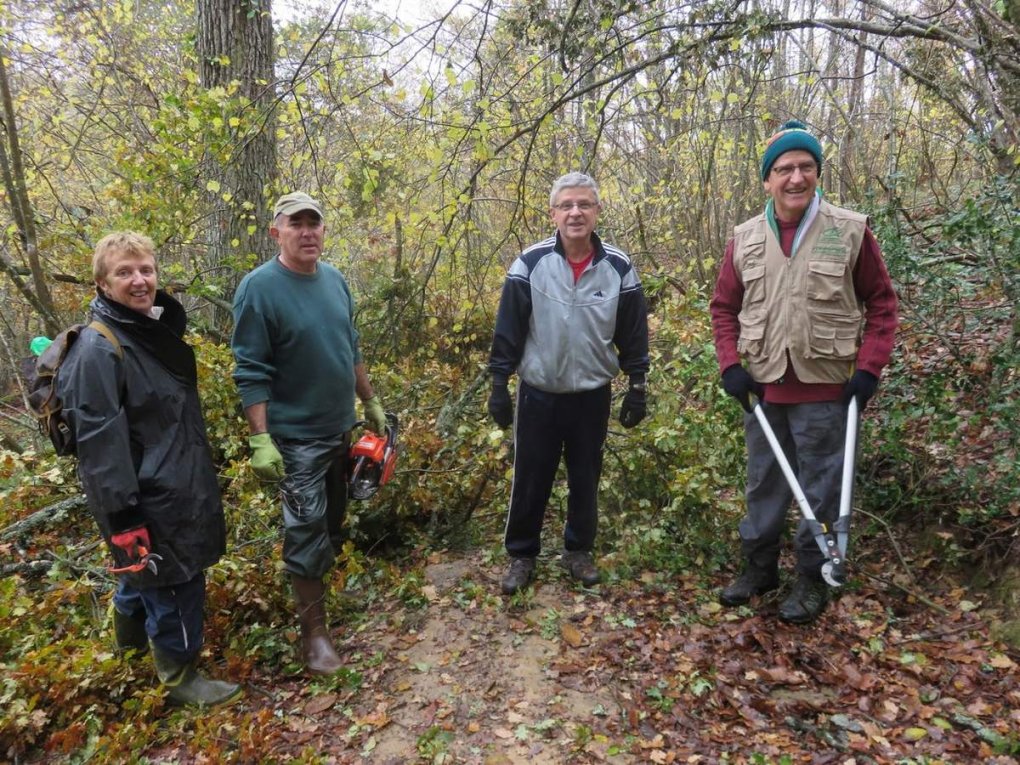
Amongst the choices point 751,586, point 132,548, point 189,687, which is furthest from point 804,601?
point 132,548

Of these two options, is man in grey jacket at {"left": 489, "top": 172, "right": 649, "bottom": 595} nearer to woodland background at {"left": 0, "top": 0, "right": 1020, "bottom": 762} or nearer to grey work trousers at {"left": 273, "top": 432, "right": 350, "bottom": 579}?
woodland background at {"left": 0, "top": 0, "right": 1020, "bottom": 762}

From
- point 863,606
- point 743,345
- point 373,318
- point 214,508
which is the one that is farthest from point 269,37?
point 863,606

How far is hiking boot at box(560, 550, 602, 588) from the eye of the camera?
3877mm

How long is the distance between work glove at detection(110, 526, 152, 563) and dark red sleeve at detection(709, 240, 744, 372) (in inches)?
114

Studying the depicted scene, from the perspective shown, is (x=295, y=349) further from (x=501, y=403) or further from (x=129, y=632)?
(x=129, y=632)

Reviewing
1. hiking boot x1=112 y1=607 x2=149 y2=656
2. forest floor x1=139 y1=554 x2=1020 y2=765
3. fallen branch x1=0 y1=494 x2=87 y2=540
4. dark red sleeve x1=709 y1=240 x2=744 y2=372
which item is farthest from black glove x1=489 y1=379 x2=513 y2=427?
fallen branch x1=0 y1=494 x2=87 y2=540

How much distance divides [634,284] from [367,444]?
5.76 ft

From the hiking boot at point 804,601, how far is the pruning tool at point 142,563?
3.08 metres

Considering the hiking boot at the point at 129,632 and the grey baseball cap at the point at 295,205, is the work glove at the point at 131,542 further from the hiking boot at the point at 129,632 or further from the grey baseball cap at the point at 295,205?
the grey baseball cap at the point at 295,205

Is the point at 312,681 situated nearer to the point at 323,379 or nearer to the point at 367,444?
the point at 367,444

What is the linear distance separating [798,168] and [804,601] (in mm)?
2212

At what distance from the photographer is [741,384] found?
3.30 metres

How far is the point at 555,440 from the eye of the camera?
365 centimetres

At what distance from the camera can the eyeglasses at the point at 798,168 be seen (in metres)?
3.04
